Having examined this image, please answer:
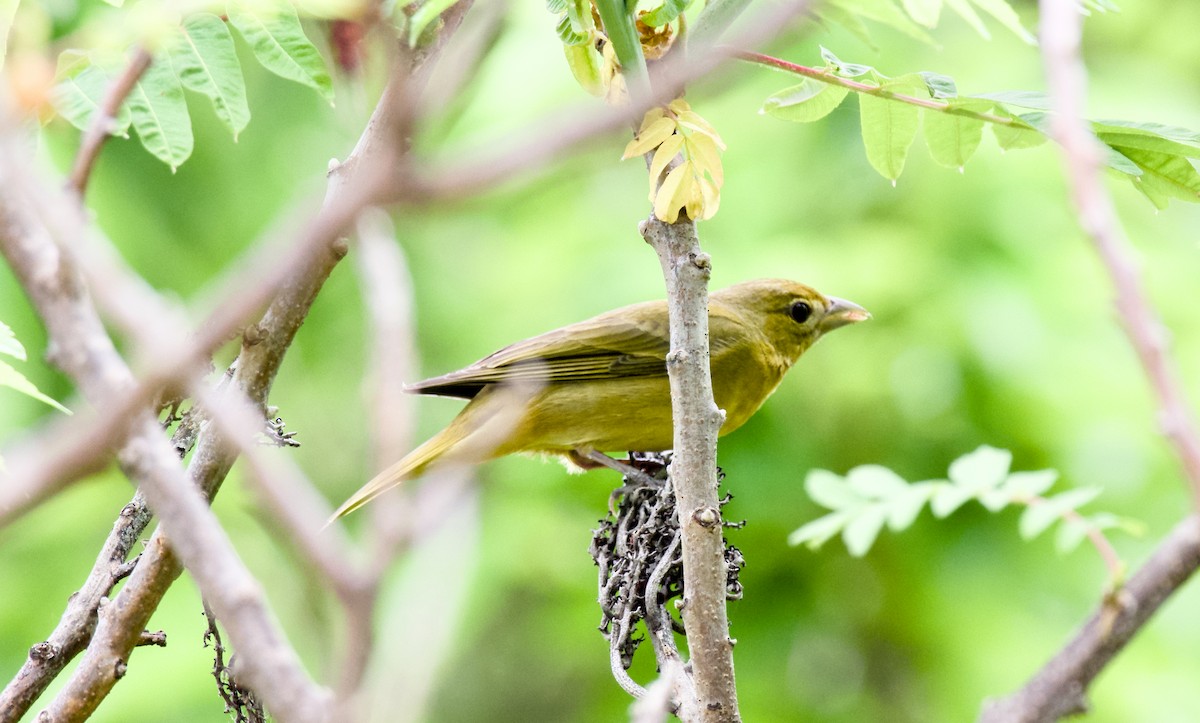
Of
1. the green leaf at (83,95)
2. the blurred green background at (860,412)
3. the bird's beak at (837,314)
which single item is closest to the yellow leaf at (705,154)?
the green leaf at (83,95)

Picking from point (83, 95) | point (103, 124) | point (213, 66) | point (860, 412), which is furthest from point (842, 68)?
point (860, 412)

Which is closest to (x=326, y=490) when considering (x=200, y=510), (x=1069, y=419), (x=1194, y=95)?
(x=1069, y=419)

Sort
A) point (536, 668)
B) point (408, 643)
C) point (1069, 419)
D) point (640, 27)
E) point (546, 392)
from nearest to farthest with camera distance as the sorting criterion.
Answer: point (408, 643) < point (640, 27) < point (546, 392) < point (1069, 419) < point (536, 668)

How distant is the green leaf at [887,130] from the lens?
2.50 meters

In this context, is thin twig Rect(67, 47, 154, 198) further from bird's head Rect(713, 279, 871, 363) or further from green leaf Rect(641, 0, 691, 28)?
bird's head Rect(713, 279, 871, 363)

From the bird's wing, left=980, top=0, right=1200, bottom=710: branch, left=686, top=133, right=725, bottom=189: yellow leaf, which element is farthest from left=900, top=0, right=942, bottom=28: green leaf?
the bird's wing

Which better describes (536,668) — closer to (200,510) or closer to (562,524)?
(562,524)

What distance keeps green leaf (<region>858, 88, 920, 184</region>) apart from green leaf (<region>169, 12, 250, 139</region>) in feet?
4.11

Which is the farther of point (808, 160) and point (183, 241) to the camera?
point (183, 241)

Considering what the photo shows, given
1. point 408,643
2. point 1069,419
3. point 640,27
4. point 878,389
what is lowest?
point 408,643

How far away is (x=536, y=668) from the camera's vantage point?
7.19 meters

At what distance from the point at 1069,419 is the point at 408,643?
15.7 feet

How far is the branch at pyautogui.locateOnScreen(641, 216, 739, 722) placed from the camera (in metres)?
2.02

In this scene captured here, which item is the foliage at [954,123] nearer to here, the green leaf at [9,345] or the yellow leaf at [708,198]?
the yellow leaf at [708,198]
